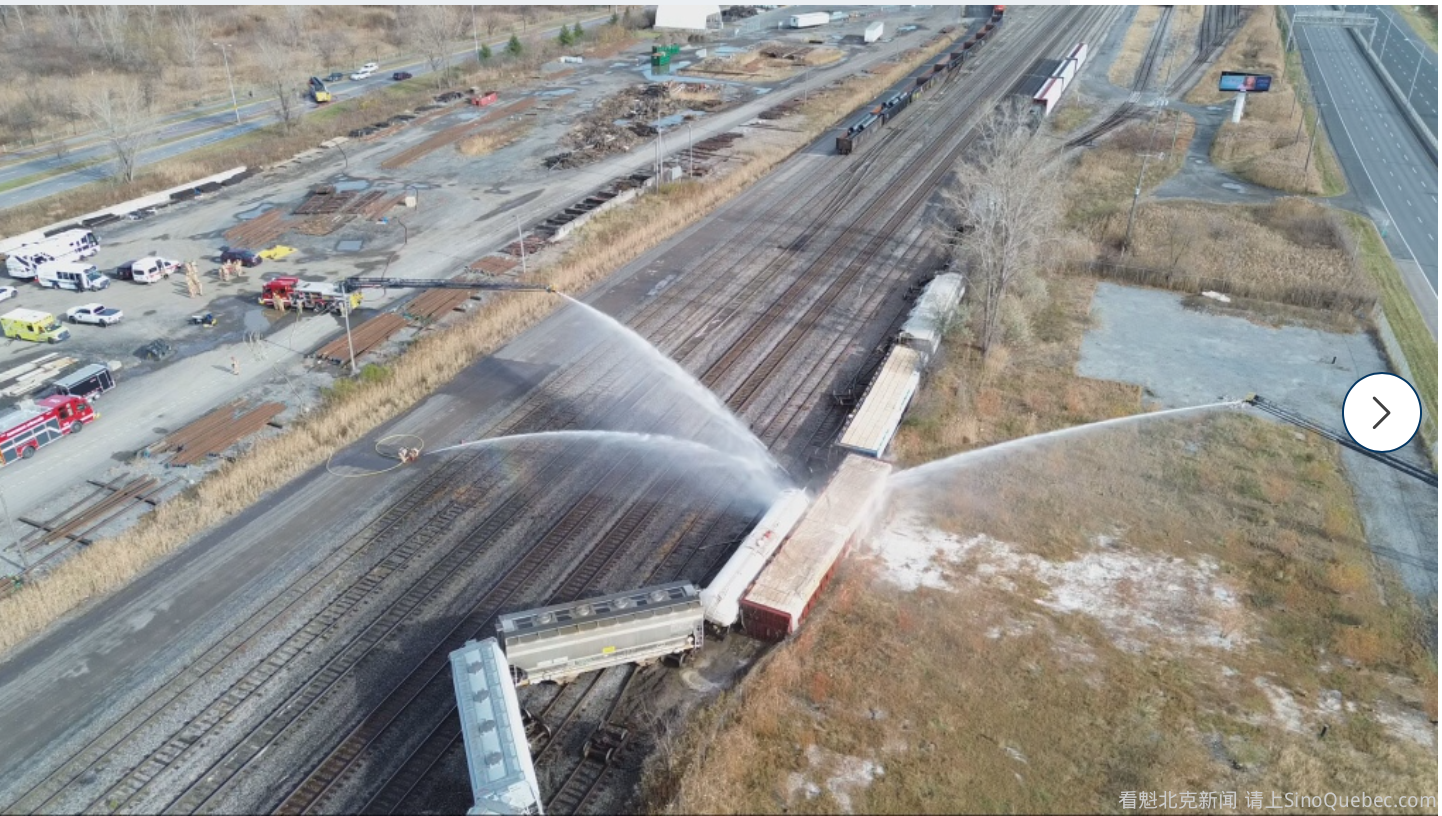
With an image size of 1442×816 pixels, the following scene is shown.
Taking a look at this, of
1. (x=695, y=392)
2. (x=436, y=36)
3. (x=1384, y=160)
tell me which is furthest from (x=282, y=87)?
(x=1384, y=160)

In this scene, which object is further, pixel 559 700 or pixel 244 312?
pixel 244 312

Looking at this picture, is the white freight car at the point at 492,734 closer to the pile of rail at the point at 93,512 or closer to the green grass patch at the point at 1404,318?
the pile of rail at the point at 93,512

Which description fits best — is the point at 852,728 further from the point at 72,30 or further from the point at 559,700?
the point at 72,30

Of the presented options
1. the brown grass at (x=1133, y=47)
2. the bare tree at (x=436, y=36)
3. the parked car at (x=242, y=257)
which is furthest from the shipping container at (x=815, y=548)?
the brown grass at (x=1133, y=47)

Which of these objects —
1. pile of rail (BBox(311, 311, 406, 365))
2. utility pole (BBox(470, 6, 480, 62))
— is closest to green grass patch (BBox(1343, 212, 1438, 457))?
pile of rail (BBox(311, 311, 406, 365))

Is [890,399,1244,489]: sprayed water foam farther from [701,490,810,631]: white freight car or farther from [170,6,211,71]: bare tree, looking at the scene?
[170,6,211,71]: bare tree

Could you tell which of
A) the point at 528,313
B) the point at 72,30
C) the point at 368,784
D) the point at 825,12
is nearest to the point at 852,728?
the point at 368,784
